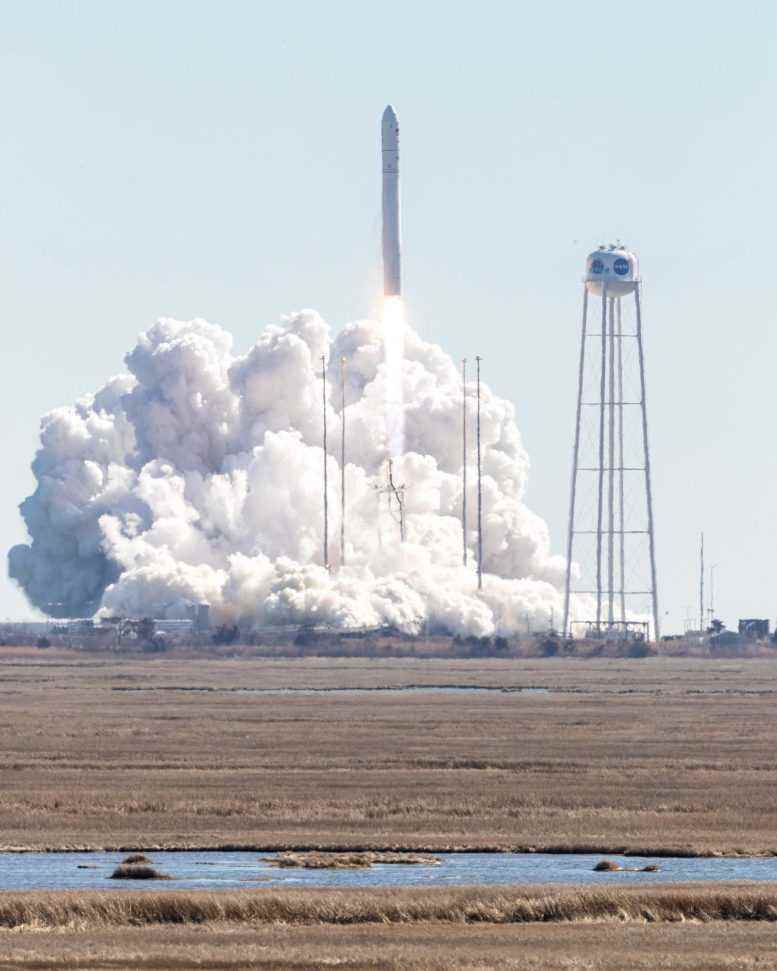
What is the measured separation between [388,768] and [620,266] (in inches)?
3880

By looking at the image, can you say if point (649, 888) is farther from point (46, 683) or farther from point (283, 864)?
point (46, 683)

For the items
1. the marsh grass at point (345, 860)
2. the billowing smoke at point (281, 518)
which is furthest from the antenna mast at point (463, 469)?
the marsh grass at point (345, 860)

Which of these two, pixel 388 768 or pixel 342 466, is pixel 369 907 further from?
pixel 342 466

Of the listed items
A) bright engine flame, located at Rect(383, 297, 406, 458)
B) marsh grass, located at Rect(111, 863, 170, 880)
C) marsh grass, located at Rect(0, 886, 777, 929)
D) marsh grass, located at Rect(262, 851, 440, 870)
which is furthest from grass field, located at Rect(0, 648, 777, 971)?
bright engine flame, located at Rect(383, 297, 406, 458)

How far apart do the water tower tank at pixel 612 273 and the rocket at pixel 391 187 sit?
1284 centimetres

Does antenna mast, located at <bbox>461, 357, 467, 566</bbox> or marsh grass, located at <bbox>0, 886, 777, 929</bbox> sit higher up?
antenna mast, located at <bbox>461, 357, 467, 566</bbox>

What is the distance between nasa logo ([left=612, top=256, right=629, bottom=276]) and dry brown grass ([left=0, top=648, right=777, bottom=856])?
1761 inches

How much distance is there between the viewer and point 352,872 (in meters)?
55.5

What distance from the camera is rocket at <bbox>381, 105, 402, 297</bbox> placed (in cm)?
17175

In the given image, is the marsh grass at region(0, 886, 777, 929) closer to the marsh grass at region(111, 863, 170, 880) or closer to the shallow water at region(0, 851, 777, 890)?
the shallow water at region(0, 851, 777, 890)

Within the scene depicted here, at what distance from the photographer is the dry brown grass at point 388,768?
2485 inches

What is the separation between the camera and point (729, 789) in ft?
239

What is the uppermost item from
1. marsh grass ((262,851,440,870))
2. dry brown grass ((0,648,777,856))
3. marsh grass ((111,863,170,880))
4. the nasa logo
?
the nasa logo

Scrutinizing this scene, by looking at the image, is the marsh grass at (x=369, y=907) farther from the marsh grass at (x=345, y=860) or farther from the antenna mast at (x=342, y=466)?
the antenna mast at (x=342, y=466)
